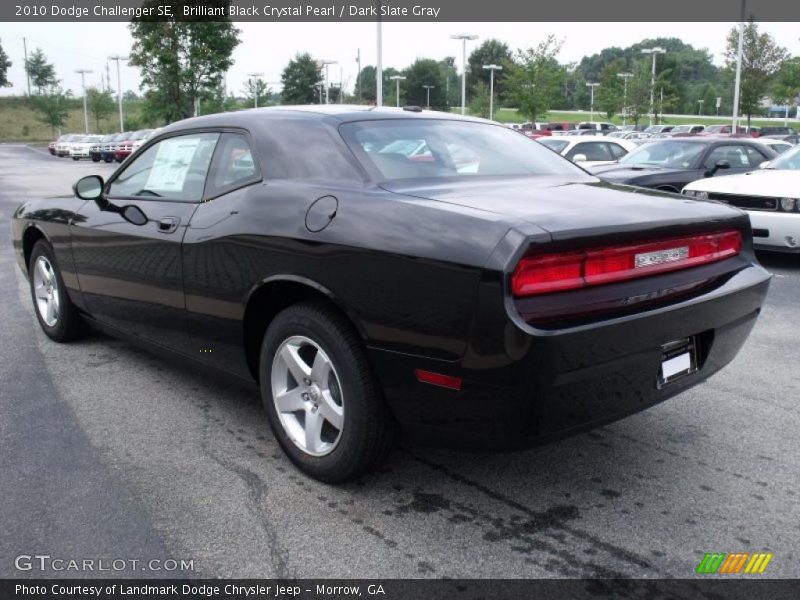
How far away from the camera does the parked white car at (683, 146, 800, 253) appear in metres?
7.91

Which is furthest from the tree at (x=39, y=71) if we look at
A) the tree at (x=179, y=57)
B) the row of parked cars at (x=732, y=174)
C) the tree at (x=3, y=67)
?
the row of parked cars at (x=732, y=174)

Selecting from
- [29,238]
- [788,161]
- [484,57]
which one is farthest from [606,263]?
[484,57]

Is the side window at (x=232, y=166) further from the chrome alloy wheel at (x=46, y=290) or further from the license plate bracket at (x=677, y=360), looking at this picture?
the chrome alloy wheel at (x=46, y=290)

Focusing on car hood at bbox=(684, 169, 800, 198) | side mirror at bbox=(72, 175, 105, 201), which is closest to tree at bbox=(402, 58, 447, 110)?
car hood at bbox=(684, 169, 800, 198)

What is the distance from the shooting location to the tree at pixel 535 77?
37.1m

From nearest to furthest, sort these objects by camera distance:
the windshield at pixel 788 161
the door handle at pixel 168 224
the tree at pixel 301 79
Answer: the door handle at pixel 168 224
the windshield at pixel 788 161
the tree at pixel 301 79

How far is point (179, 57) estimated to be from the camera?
33969 millimetres

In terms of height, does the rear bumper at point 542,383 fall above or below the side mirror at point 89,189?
below

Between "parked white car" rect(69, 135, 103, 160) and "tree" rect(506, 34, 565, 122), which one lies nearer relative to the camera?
"tree" rect(506, 34, 565, 122)

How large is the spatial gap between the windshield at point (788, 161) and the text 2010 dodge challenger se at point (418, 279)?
6.67 metres

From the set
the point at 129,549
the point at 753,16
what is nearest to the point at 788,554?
the point at 129,549

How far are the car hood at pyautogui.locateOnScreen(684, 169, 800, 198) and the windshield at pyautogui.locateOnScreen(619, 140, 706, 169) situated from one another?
186 centimetres

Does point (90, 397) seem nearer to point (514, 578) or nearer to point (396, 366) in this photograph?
point (396, 366)

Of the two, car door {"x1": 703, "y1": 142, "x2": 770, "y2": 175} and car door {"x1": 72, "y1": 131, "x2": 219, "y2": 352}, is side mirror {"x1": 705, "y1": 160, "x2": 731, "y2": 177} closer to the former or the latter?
car door {"x1": 703, "y1": 142, "x2": 770, "y2": 175}
